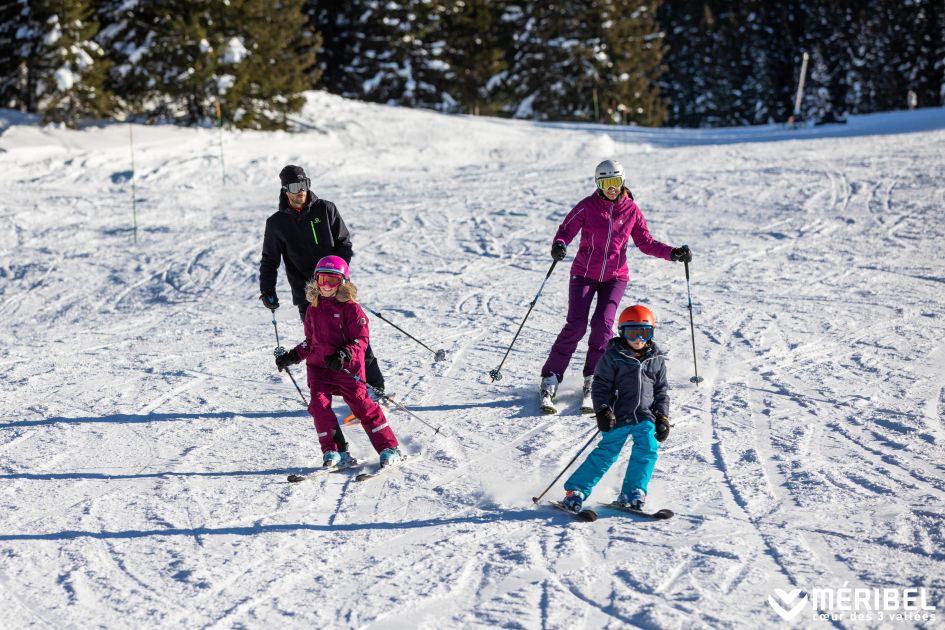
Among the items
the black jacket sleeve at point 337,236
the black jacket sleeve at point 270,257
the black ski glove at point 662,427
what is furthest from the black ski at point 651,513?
the black jacket sleeve at point 270,257

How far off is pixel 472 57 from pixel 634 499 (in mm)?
29528

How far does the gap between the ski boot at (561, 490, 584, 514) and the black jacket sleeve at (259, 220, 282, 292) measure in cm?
287

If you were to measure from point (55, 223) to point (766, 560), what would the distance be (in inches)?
518

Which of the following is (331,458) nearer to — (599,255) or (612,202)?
(599,255)

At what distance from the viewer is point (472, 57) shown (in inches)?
1287

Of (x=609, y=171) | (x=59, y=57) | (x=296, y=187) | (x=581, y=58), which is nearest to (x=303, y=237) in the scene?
(x=296, y=187)

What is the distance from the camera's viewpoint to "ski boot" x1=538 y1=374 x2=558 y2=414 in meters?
6.88

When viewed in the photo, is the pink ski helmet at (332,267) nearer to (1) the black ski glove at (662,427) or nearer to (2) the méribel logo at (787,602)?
(1) the black ski glove at (662,427)

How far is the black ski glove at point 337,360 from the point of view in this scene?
17.9ft

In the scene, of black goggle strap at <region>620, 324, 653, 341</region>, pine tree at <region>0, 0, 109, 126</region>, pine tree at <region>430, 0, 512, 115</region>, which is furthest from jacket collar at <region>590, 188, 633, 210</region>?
pine tree at <region>430, 0, 512, 115</region>

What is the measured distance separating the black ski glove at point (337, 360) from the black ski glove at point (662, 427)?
1.92m

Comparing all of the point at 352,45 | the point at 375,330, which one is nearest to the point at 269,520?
the point at 375,330

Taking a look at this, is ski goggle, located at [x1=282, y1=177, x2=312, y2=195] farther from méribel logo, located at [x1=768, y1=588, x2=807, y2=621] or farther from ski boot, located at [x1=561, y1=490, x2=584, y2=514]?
méribel logo, located at [x1=768, y1=588, x2=807, y2=621]

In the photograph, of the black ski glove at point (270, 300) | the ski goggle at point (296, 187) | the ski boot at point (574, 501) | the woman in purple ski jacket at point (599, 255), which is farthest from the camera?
the woman in purple ski jacket at point (599, 255)
